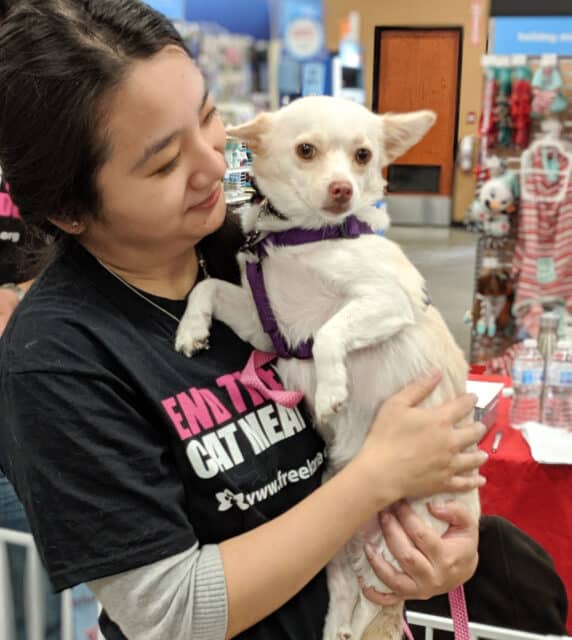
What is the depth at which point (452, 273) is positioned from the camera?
5.52 meters

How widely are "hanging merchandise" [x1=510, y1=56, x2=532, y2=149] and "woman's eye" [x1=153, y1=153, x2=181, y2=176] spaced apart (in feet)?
10.1

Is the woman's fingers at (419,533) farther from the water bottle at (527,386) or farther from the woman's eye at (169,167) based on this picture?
the water bottle at (527,386)

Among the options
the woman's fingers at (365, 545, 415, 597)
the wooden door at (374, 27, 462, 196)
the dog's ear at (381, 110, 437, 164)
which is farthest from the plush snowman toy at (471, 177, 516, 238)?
the woman's fingers at (365, 545, 415, 597)

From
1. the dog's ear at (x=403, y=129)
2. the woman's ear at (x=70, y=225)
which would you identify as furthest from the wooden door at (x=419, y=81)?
the woman's ear at (x=70, y=225)

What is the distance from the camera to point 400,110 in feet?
4.61

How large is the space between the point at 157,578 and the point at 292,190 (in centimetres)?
78

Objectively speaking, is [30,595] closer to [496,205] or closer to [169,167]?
[169,167]

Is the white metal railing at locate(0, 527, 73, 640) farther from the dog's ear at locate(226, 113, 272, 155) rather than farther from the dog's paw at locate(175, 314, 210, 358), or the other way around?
the dog's ear at locate(226, 113, 272, 155)

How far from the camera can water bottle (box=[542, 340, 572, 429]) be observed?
230 centimetres

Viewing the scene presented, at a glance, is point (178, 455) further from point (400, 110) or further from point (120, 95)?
point (400, 110)

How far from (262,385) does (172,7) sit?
79 cm

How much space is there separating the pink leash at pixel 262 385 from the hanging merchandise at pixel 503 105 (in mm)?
2937

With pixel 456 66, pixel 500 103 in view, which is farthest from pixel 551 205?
pixel 456 66

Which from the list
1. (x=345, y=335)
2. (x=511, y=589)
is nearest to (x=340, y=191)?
(x=345, y=335)
